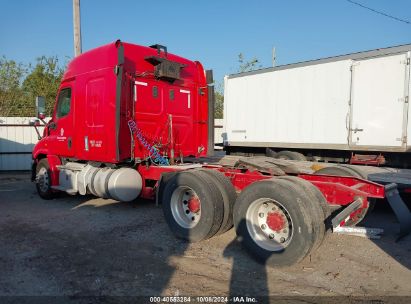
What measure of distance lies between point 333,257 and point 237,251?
1.22 m

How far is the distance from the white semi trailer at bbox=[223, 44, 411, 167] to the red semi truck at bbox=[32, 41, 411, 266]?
276 centimetres

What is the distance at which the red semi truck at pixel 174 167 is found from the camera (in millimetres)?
4445

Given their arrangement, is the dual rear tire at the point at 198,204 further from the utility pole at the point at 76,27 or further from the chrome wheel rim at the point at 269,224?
the utility pole at the point at 76,27

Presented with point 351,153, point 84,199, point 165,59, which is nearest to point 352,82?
point 351,153

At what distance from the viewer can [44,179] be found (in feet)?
29.6

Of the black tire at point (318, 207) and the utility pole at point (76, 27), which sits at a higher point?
the utility pole at point (76, 27)

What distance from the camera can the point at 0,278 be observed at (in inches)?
165

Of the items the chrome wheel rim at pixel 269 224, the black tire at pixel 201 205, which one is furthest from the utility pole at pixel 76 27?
the chrome wheel rim at pixel 269 224

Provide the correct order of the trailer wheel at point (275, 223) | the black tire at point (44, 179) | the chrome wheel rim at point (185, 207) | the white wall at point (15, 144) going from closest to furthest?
the trailer wheel at point (275, 223)
the chrome wheel rim at point (185, 207)
the black tire at point (44, 179)
the white wall at point (15, 144)

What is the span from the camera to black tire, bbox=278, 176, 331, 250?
13.7 feet

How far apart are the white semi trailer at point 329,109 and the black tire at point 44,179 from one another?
5.53 meters

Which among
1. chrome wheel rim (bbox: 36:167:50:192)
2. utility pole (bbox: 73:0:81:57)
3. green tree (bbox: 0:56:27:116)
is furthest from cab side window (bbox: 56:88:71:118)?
green tree (bbox: 0:56:27:116)

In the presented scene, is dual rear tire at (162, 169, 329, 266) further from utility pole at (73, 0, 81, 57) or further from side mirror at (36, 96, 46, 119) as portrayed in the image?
utility pole at (73, 0, 81, 57)

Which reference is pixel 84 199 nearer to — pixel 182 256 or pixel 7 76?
pixel 182 256
